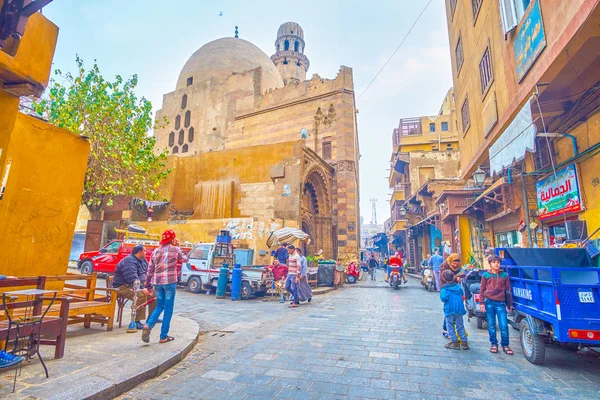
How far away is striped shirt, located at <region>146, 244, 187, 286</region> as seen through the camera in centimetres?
479

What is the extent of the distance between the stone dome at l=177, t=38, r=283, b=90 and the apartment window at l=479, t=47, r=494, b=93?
23660 mm

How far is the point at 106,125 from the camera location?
13.8 m

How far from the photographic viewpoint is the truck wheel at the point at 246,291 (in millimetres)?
10531

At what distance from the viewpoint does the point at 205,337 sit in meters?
5.60

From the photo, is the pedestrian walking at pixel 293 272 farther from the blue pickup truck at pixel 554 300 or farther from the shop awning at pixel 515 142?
the shop awning at pixel 515 142

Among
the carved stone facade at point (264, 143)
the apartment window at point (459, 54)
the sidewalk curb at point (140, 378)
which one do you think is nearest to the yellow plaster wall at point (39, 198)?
the sidewalk curb at point (140, 378)

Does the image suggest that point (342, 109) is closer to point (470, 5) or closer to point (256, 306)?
point (470, 5)

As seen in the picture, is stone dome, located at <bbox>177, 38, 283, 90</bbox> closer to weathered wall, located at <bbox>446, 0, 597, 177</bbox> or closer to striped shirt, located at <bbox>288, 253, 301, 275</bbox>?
weathered wall, located at <bbox>446, 0, 597, 177</bbox>

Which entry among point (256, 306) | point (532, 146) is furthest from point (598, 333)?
point (256, 306)

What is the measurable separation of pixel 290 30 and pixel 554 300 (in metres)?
56.0

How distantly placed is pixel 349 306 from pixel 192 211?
45.9ft

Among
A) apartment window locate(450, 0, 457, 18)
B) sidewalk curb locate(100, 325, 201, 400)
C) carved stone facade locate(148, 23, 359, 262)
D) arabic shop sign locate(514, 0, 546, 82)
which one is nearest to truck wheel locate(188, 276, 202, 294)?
carved stone facade locate(148, 23, 359, 262)

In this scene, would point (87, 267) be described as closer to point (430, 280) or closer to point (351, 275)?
point (351, 275)

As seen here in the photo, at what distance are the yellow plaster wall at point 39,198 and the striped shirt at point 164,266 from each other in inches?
73.0
